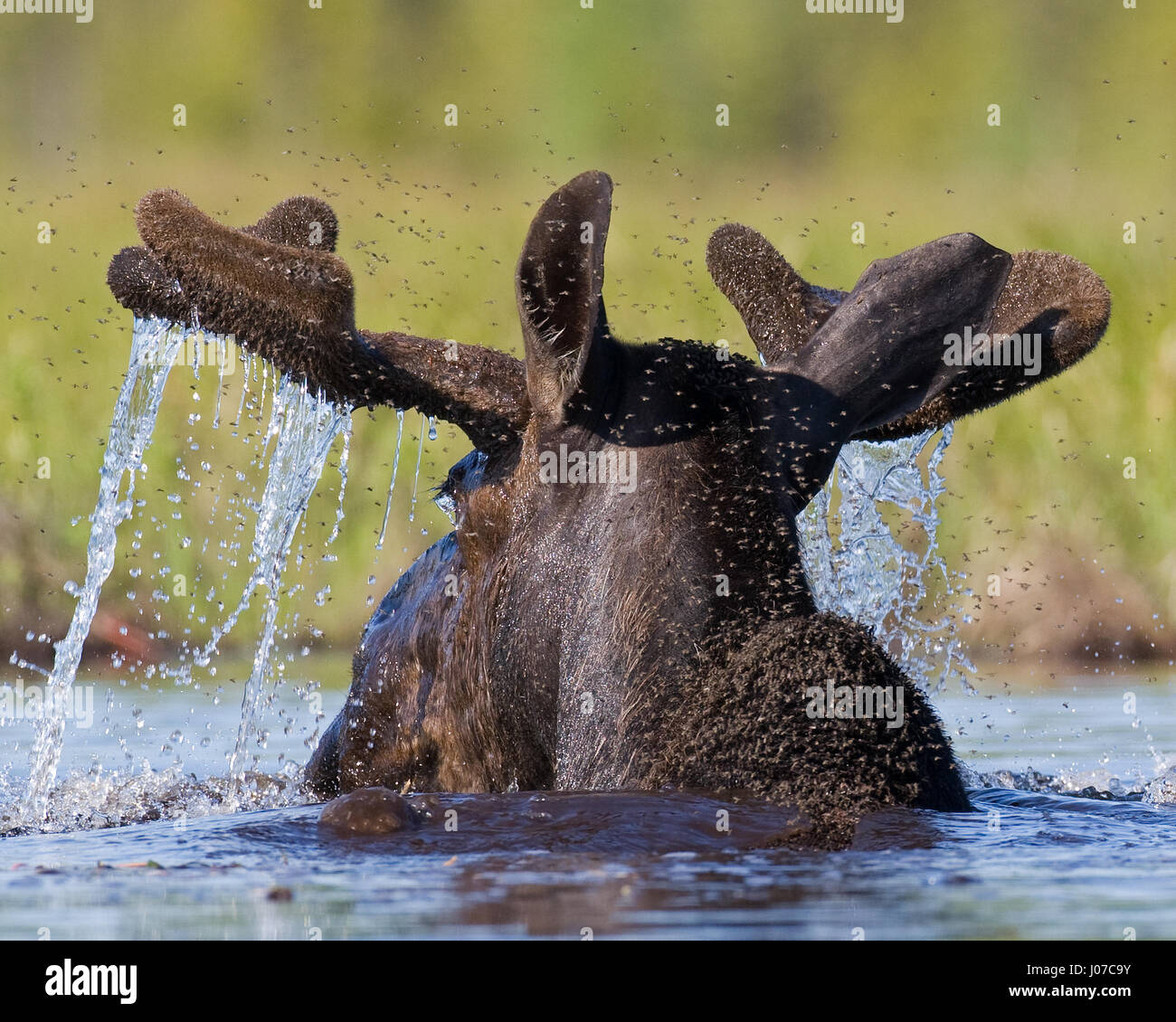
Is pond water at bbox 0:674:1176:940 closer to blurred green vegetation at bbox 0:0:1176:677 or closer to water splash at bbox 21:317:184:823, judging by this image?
water splash at bbox 21:317:184:823

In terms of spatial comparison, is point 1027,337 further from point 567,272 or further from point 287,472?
point 287,472

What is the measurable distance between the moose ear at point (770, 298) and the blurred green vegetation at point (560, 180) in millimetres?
264

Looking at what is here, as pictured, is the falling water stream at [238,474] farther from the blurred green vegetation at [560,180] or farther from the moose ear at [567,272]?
the blurred green vegetation at [560,180]

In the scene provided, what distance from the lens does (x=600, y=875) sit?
15.3 ft

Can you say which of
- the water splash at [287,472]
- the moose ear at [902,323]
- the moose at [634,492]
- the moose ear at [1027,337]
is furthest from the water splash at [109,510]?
the moose ear at [1027,337]

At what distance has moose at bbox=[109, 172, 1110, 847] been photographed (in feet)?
16.6

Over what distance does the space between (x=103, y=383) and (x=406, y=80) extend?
42.2 feet

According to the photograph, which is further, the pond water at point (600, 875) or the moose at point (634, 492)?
the moose at point (634, 492)

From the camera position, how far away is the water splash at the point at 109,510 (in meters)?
6.04

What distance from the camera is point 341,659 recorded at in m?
13.9

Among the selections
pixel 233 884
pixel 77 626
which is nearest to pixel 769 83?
pixel 77 626

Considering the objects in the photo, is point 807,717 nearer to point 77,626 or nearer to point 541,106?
point 77,626

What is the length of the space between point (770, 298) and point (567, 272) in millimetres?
1271

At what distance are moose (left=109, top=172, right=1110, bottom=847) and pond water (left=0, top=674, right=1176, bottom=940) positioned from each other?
0.65ft
